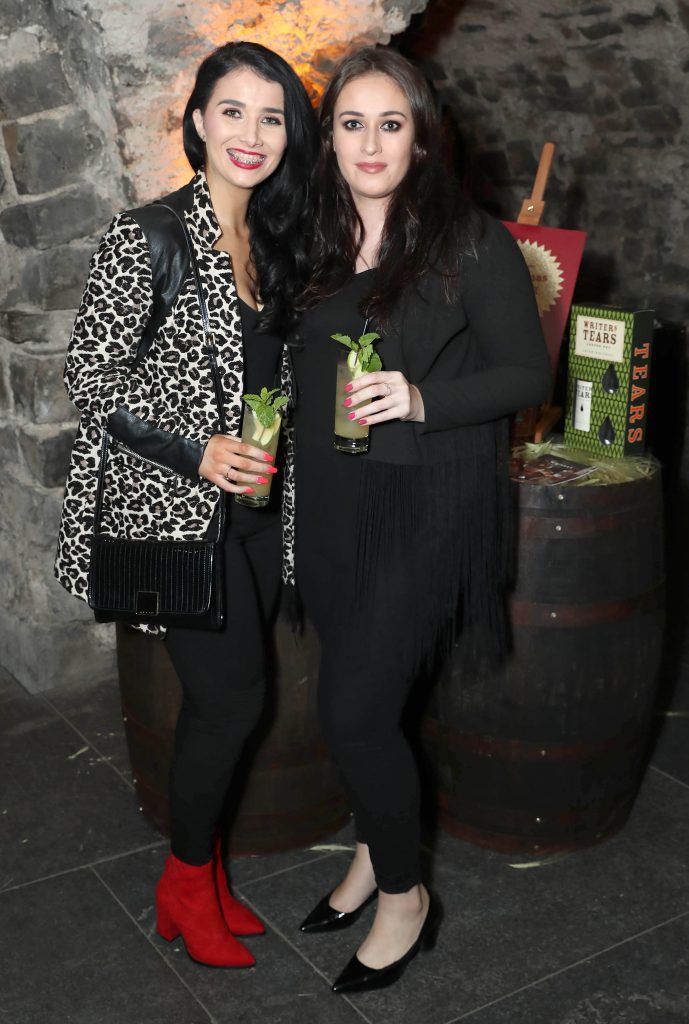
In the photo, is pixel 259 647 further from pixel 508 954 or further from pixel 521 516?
pixel 508 954

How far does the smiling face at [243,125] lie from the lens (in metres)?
1.98

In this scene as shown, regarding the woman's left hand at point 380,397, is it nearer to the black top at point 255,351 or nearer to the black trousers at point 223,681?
the black top at point 255,351

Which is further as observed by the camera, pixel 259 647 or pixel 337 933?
pixel 337 933

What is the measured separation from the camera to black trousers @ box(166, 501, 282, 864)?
2.11 m

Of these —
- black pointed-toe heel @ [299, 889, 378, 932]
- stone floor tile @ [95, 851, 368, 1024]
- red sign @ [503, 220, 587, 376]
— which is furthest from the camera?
red sign @ [503, 220, 587, 376]

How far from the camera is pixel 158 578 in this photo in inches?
80.9

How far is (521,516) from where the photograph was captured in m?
2.39

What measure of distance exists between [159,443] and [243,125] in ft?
1.91

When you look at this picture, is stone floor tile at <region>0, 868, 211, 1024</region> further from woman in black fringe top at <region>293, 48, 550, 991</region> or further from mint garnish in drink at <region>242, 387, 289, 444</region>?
mint garnish in drink at <region>242, 387, 289, 444</region>

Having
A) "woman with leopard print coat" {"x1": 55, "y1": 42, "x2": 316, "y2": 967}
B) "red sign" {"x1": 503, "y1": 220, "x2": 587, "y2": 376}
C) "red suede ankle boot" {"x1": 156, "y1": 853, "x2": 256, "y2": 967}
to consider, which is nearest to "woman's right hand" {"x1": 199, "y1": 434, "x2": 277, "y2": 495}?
"woman with leopard print coat" {"x1": 55, "y1": 42, "x2": 316, "y2": 967}

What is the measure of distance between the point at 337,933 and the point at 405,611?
31.5 inches

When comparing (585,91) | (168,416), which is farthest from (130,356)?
(585,91)

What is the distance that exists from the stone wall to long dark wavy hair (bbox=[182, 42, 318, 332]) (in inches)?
33.7

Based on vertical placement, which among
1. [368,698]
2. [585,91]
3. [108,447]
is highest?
[585,91]
